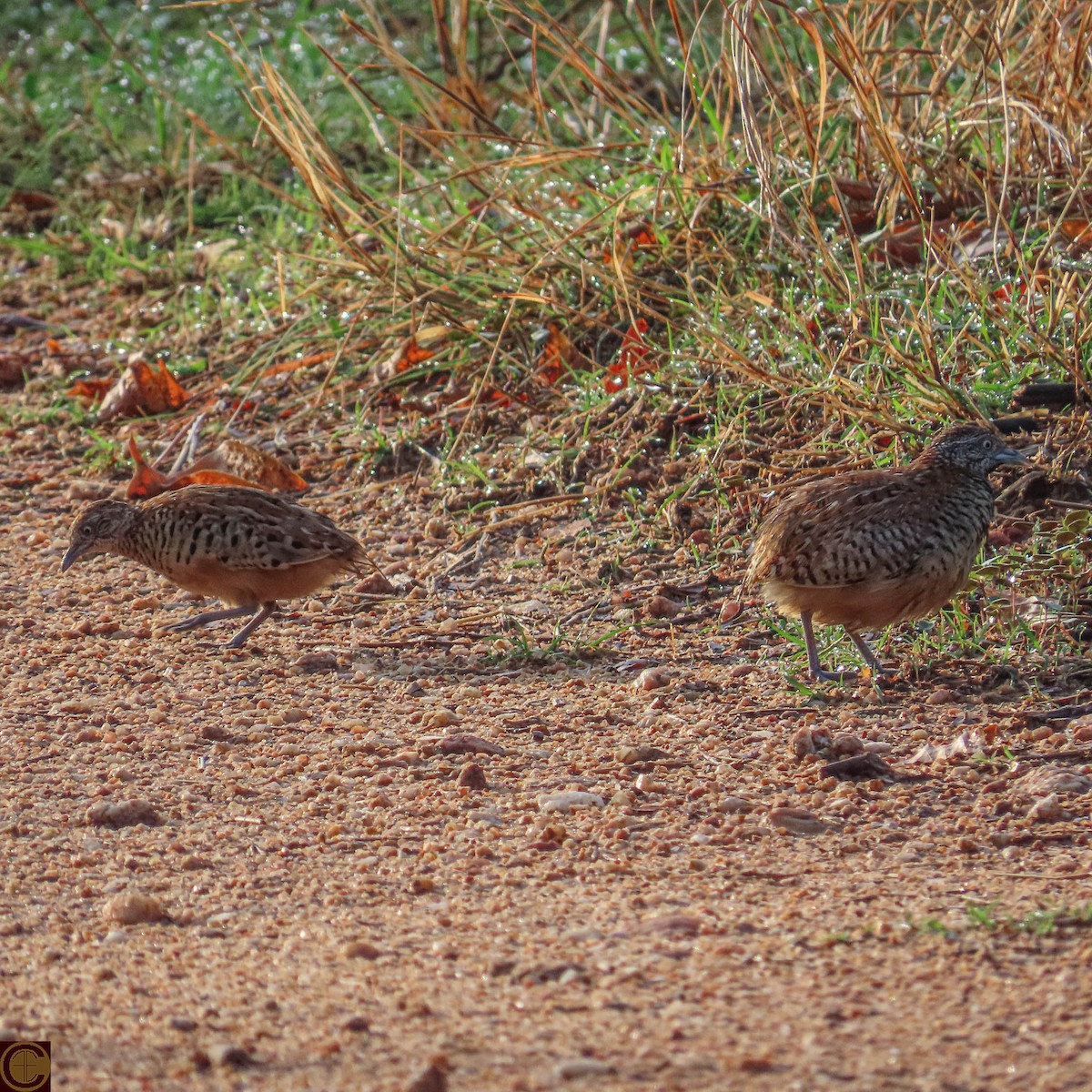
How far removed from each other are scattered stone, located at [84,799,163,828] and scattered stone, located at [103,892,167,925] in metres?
0.58

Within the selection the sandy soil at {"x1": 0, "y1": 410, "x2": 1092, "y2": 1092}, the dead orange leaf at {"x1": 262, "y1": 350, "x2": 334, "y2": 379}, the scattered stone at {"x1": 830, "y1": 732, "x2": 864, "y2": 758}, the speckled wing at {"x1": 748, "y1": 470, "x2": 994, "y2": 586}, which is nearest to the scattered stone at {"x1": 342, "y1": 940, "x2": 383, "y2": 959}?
the sandy soil at {"x1": 0, "y1": 410, "x2": 1092, "y2": 1092}

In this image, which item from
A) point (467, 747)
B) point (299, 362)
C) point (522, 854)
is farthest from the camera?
point (299, 362)

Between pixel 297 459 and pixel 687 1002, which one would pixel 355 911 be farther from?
pixel 297 459

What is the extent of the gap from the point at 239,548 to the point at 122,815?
69.0 inches

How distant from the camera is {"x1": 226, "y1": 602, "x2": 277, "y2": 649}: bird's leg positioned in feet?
19.1

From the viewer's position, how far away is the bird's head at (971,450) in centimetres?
526

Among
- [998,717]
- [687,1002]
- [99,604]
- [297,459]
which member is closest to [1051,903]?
[687,1002]

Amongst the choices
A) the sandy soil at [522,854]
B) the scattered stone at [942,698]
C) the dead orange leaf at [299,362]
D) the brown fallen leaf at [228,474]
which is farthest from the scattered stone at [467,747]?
the dead orange leaf at [299,362]

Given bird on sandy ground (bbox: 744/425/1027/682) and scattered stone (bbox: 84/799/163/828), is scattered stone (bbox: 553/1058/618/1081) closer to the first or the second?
scattered stone (bbox: 84/799/163/828)

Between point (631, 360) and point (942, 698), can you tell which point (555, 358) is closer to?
point (631, 360)

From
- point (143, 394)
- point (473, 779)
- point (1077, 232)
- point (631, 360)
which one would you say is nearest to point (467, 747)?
point (473, 779)

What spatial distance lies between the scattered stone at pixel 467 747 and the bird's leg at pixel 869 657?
4.11 feet

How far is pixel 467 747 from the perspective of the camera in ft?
15.3

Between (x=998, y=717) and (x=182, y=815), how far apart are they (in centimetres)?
236
